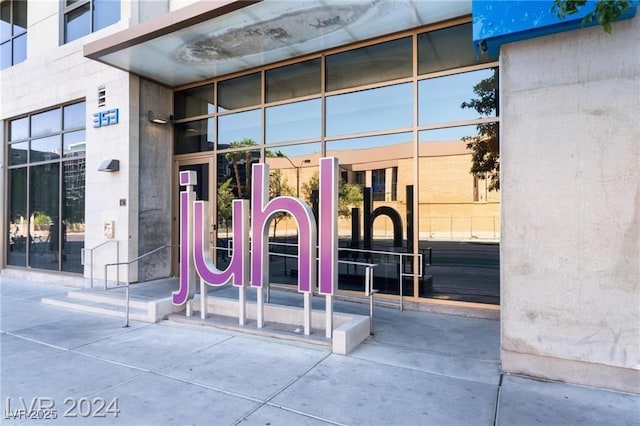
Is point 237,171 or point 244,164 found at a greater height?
point 244,164

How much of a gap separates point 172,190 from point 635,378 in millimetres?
8738

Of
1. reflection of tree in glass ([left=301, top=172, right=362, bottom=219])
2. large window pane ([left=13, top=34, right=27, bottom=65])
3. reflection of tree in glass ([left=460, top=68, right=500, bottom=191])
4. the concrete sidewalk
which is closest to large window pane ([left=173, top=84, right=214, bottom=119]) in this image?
reflection of tree in glass ([left=301, top=172, right=362, bottom=219])

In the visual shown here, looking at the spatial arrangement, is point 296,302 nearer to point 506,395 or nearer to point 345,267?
point 345,267

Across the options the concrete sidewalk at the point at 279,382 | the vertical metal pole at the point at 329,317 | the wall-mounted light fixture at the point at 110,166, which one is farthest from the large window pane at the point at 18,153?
the vertical metal pole at the point at 329,317

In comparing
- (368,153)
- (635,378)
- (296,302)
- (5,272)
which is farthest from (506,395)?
(5,272)

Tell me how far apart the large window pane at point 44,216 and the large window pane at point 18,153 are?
602mm

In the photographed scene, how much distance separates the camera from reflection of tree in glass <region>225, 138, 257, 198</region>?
26.8ft

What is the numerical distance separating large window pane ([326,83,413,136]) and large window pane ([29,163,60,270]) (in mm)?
7348

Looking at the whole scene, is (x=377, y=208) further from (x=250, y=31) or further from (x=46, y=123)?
(x=46, y=123)

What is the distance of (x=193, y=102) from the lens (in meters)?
8.98

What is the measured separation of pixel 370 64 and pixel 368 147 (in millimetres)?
1501

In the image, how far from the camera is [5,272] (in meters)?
10.7

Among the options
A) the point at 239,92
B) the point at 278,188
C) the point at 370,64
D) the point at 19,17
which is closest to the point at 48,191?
the point at 19,17

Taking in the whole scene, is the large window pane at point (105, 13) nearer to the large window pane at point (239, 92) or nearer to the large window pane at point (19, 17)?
the large window pane at point (239, 92)
